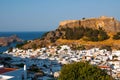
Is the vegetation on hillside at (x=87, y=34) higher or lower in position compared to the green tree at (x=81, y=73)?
higher

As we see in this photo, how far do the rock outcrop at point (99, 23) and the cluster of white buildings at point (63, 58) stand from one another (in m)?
15.6

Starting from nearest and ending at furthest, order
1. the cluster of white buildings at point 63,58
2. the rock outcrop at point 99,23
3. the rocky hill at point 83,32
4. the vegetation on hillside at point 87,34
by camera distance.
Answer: the cluster of white buildings at point 63,58 → the vegetation on hillside at point 87,34 → the rocky hill at point 83,32 → the rock outcrop at point 99,23

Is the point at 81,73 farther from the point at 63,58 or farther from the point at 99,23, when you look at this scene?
the point at 99,23

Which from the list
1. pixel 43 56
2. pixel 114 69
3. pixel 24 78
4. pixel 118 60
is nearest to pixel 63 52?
pixel 43 56

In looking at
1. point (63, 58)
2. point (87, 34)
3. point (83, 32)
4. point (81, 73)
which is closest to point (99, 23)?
point (83, 32)

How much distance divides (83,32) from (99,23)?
5.96 metres

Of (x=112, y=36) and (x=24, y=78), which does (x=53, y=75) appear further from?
(x=112, y=36)

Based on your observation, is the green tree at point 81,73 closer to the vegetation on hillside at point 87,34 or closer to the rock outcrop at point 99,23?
the vegetation on hillside at point 87,34

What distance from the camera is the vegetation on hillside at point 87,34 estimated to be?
66750 millimetres

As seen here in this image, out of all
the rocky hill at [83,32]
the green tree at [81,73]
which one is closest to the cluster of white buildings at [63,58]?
the rocky hill at [83,32]

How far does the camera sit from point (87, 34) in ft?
229

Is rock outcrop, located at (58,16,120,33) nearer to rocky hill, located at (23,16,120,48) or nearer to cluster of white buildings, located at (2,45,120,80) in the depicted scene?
rocky hill, located at (23,16,120,48)

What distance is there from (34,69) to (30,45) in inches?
1236

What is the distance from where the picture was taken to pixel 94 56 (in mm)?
51062
